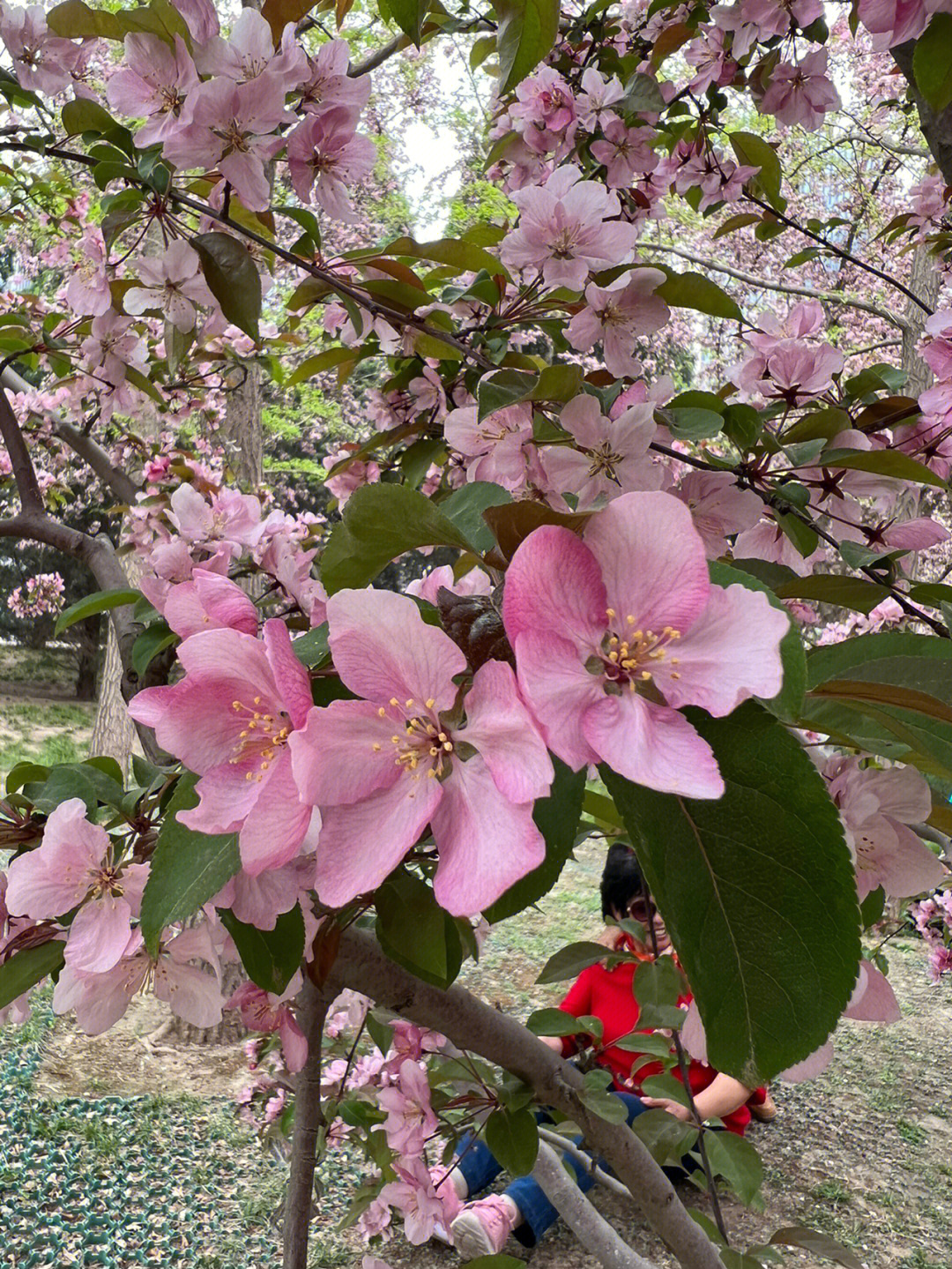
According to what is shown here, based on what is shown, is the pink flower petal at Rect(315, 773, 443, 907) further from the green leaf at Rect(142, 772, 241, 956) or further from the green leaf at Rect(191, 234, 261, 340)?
the green leaf at Rect(191, 234, 261, 340)

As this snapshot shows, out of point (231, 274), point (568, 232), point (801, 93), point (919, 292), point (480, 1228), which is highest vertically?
point (919, 292)

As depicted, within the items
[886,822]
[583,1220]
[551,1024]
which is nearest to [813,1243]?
[583,1220]

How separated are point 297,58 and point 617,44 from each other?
3.63 ft

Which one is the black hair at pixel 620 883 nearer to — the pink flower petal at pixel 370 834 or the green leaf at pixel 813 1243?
the green leaf at pixel 813 1243

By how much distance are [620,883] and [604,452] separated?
2.51 meters

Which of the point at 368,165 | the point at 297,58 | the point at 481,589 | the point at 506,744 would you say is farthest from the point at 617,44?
the point at 506,744

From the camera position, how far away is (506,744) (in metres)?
0.33

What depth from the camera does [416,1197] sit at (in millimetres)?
1392

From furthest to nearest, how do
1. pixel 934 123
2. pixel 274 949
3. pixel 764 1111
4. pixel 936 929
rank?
pixel 936 929, pixel 764 1111, pixel 934 123, pixel 274 949

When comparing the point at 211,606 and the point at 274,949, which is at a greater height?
the point at 211,606

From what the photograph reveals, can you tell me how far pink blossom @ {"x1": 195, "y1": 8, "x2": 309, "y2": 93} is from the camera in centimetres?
73

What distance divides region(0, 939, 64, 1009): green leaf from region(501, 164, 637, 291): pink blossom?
2.28 feet

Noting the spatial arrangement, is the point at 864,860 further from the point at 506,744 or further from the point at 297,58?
the point at 297,58

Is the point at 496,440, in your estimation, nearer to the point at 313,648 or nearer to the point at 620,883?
the point at 313,648
